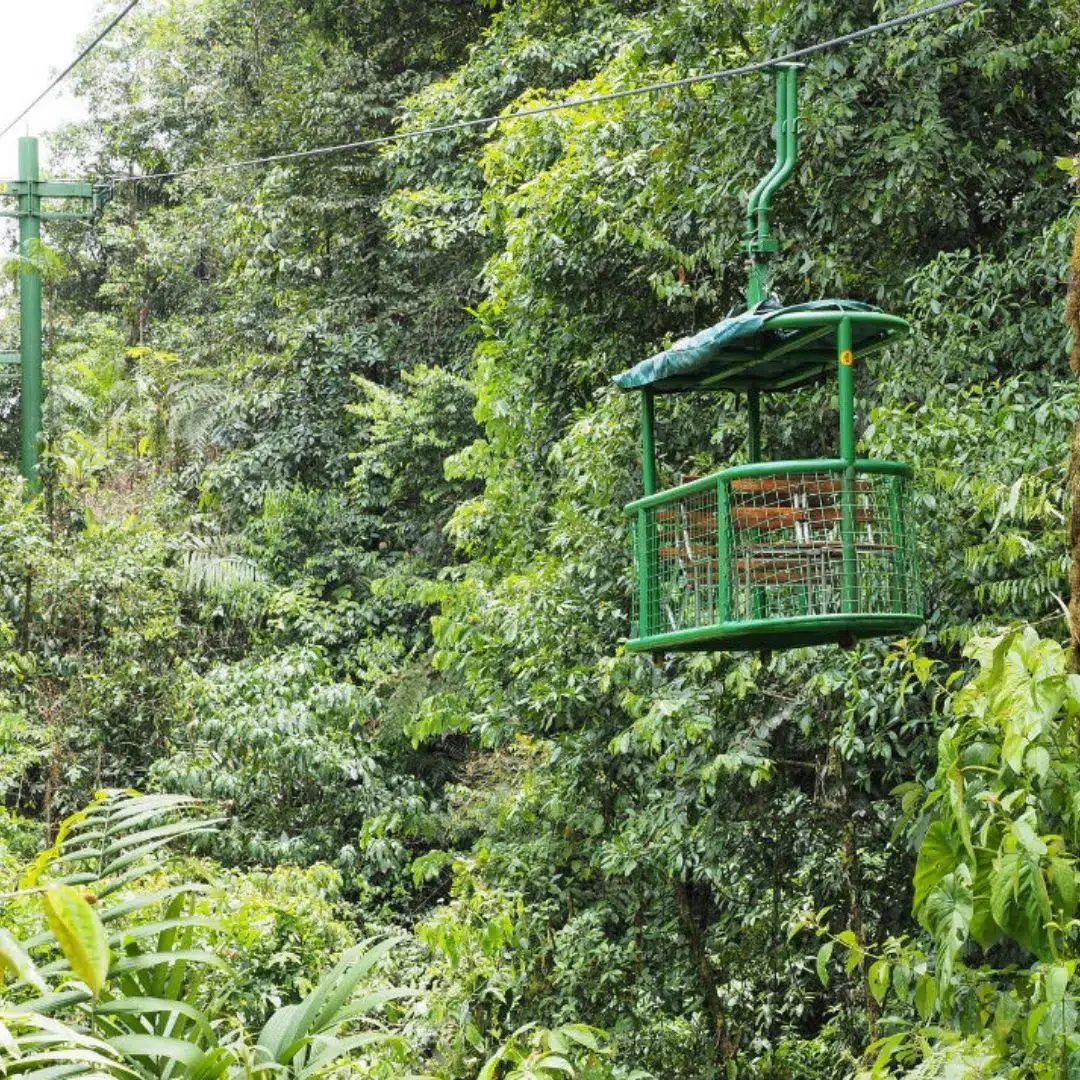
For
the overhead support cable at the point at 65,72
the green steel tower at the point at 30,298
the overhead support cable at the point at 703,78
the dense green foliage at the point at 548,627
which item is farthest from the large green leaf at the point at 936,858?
the green steel tower at the point at 30,298

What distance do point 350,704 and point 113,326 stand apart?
26.5 ft

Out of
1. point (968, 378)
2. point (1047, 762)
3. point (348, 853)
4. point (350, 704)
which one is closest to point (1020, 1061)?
point (1047, 762)

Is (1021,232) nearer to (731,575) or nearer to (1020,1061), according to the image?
(731,575)

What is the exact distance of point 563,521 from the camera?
26.6ft

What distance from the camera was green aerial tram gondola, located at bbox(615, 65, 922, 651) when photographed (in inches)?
162

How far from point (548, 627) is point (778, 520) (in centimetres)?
342

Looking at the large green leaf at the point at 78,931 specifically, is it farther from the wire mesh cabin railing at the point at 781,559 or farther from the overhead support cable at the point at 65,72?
the overhead support cable at the point at 65,72

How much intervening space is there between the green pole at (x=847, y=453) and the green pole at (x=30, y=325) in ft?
26.1

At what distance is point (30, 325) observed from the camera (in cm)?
1100

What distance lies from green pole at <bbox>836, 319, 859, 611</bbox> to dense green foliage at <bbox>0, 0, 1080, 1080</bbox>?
554 millimetres

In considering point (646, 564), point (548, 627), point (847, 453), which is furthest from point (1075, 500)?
point (548, 627)

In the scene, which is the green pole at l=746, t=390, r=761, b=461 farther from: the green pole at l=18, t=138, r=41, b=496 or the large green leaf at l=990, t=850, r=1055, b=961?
the green pole at l=18, t=138, r=41, b=496

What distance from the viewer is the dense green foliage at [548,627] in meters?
3.61

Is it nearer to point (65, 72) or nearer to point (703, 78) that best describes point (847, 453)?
point (703, 78)
